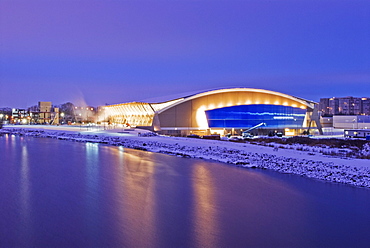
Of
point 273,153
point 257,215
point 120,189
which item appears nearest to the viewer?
point 257,215

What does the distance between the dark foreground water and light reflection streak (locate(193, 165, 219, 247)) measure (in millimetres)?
28

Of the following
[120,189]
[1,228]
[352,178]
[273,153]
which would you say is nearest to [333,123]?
[273,153]

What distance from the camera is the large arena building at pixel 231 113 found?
5372cm

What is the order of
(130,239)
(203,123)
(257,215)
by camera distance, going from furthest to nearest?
(203,123), (257,215), (130,239)

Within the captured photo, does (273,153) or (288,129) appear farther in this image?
(288,129)

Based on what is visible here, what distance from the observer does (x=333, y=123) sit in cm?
8631

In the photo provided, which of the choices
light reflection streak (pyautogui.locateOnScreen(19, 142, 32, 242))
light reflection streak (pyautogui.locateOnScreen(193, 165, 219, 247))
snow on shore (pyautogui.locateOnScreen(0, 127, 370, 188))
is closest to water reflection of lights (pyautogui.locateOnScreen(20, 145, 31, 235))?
light reflection streak (pyautogui.locateOnScreen(19, 142, 32, 242))

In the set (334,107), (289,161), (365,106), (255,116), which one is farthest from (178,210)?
(334,107)

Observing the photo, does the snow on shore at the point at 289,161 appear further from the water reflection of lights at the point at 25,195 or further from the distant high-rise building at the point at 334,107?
the distant high-rise building at the point at 334,107

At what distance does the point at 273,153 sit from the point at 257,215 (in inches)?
540

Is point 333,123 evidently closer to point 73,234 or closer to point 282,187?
point 282,187

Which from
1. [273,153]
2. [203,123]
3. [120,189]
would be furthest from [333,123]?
[120,189]

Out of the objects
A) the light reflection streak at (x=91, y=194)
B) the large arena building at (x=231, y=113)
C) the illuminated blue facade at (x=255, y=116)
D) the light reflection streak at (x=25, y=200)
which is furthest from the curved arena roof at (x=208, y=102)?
the light reflection streak at (x=25, y=200)

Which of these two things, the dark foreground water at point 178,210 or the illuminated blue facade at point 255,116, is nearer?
the dark foreground water at point 178,210
